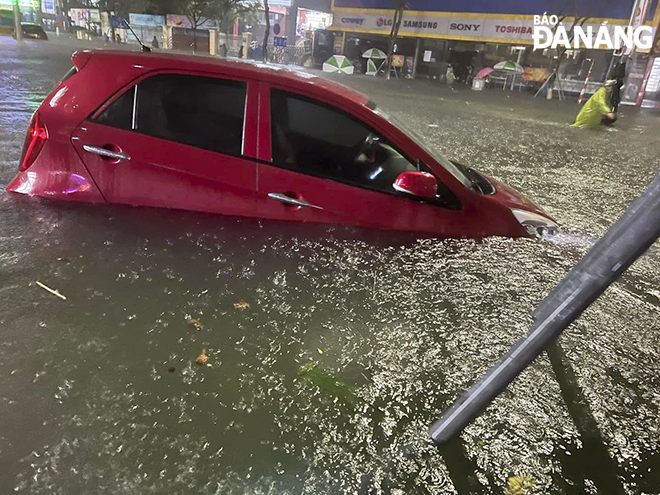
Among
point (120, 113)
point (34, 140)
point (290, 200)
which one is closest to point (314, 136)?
point (290, 200)

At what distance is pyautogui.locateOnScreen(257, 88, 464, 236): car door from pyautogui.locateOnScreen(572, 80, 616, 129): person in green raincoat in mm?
12388

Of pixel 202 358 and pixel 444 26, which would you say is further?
pixel 444 26

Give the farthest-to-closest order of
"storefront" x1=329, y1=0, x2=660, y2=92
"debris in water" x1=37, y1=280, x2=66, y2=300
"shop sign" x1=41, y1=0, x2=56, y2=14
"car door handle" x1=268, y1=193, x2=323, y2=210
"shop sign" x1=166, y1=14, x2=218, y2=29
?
1. "shop sign" x1=41, y1=0, x2=56, y2=14
2. "shop sign" x1=166, y1=14, x2=218, y2=29
3. "storefront" x1=329, y1=0, x2=660, y2=92
4. "car door handle" x1=268, y1=193, x2=323, y2=210
5. "debris in water" x1=37, y1=280, x2=66, y2=300

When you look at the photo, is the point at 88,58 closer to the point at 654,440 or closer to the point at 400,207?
the point at 400,207

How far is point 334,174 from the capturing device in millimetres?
3896

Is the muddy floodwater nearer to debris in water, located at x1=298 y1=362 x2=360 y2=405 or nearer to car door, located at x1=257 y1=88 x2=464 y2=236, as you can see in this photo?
debris in water, located at x1=298 y1=362 x2=360 y2=405

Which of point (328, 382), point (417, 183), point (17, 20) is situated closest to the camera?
point (328, 382)

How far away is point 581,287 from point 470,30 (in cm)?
3201

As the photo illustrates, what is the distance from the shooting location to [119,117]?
388 cm

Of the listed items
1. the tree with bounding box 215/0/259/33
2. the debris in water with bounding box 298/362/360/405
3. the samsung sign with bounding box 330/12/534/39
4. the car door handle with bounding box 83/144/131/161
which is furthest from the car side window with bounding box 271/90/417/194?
the tree with bounding box 215/0/259/33

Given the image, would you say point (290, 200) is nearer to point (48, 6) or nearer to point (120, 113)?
point (120, 113)

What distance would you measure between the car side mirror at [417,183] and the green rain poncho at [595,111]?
12.4 meters

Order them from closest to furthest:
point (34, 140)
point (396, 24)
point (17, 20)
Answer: point (34, 140), point (17, 20), point (396, 24)

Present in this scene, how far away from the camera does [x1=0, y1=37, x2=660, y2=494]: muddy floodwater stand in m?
2.11
